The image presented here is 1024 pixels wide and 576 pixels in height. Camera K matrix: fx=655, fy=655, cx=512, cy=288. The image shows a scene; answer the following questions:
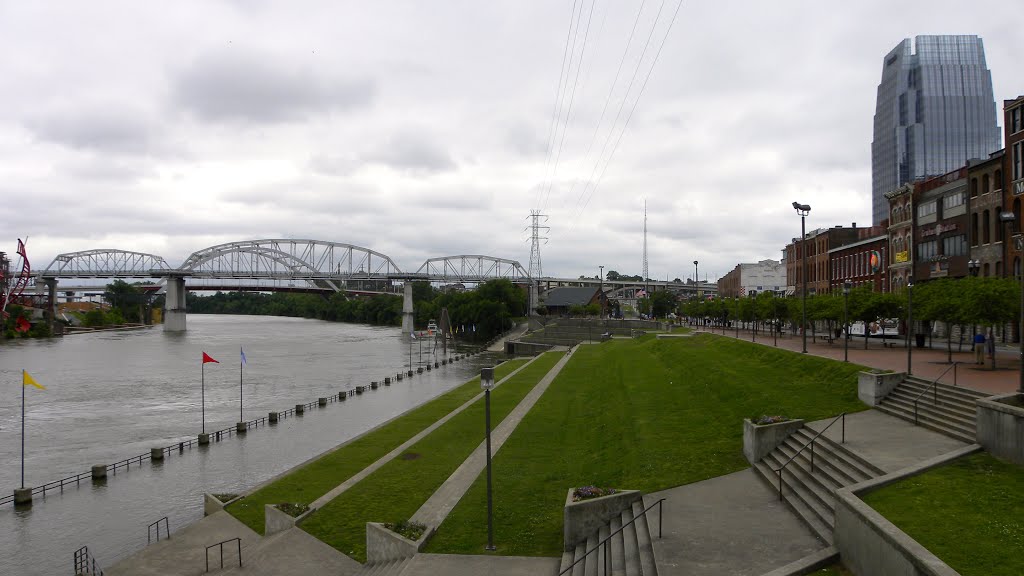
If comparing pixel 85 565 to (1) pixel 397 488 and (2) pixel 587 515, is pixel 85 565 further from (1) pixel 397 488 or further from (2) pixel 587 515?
(2) pixel 587 515

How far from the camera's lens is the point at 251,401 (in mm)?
52531

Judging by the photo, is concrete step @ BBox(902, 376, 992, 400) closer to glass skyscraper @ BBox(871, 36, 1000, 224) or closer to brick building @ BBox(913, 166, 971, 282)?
brick building @ BBox(913, 166, 971, 282)

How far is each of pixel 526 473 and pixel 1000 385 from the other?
1579 cm

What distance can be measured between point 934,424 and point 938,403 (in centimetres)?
148

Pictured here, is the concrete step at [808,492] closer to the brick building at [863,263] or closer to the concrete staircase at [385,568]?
the concrete staircase at [385,568]

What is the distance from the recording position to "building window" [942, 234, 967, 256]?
50.1 m

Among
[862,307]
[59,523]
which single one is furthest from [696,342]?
[59,523]

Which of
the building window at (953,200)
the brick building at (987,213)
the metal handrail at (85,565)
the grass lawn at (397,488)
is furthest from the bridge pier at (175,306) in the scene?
the brick building at (987,213)

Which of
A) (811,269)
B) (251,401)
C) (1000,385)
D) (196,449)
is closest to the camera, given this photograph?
(1000,385)

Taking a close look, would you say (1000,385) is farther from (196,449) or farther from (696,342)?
(196,449)

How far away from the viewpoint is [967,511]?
1185 centimetres

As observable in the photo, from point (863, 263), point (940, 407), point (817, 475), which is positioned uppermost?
point (863, 263)

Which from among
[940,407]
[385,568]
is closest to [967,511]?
[940,407]

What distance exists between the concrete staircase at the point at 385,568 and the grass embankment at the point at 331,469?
609cm
